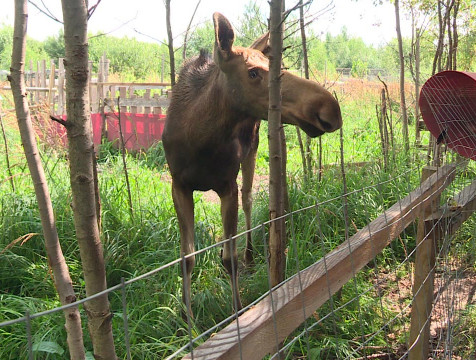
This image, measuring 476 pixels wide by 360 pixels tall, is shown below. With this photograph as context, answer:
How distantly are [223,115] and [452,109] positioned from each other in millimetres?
1781

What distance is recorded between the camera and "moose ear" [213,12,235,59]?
9.83ft

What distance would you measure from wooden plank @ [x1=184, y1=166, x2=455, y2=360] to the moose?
69 centimetres

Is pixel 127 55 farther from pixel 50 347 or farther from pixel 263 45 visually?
pixel 50 347

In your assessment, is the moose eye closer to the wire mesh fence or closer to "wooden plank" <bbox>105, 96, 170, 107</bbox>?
the wire mesh fence

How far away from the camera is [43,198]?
7.02 feet

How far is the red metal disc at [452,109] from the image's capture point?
10.8 feet

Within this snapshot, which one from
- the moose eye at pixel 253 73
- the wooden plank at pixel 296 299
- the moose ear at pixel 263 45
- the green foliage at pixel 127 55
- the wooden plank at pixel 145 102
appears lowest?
the wooden plank at pixel 296 299

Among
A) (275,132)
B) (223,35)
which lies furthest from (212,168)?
(275,132)

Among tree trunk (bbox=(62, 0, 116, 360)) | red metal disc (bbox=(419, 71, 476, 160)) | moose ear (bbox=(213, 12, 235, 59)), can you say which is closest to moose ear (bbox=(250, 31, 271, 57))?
moose ear (bbox=(213, 12, 235, 59))

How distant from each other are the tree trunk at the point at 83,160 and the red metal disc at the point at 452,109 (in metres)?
2.50

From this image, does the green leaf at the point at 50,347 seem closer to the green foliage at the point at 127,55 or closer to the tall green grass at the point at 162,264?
the tall green grass at the point at 162,264

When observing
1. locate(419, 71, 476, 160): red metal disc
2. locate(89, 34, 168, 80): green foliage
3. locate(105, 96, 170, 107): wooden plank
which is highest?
locate(89, 34, 168, 80): green foliage

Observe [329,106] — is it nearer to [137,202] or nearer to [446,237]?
[446,237]

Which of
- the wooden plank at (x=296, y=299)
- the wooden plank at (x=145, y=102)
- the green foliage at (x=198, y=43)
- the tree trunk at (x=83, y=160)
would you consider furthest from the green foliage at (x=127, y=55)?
the tree trunk at (x=83, y=160)
